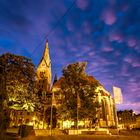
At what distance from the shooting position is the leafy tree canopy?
35188 mm

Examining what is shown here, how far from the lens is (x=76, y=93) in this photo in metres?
37.0

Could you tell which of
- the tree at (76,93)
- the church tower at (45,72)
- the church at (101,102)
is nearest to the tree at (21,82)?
the tree at (76,93)

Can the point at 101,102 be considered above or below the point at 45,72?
below

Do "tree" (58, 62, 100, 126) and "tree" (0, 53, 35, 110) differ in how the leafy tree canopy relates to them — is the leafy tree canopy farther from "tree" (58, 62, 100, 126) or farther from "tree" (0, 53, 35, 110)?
"tree" (0, 53, 35, 110)

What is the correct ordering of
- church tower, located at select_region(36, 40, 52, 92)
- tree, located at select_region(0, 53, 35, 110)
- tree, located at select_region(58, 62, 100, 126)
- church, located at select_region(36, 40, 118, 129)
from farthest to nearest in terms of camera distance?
church tower, located at select_region(36, 40, 52, 92) → church, located at select_region(36, 40, 118, 129) → tree, located at select_region(58, 62, 100, 126) → tree, located at select_region(0, 53, 35, 110)

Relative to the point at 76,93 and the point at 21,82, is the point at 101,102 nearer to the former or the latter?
the point at 76,93

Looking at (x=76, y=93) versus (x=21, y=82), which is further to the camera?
(x=76, y=93)

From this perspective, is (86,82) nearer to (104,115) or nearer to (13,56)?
(13,56)

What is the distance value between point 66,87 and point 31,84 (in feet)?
35.5

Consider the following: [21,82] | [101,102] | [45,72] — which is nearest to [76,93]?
[21,82]

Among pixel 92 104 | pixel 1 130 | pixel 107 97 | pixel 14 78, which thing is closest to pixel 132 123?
pixel 107 97

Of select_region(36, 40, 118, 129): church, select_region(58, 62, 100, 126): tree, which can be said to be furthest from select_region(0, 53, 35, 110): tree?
select_region(36, 40, 118, 129): church

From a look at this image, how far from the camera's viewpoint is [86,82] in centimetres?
3778

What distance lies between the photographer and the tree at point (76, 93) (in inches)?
1385
